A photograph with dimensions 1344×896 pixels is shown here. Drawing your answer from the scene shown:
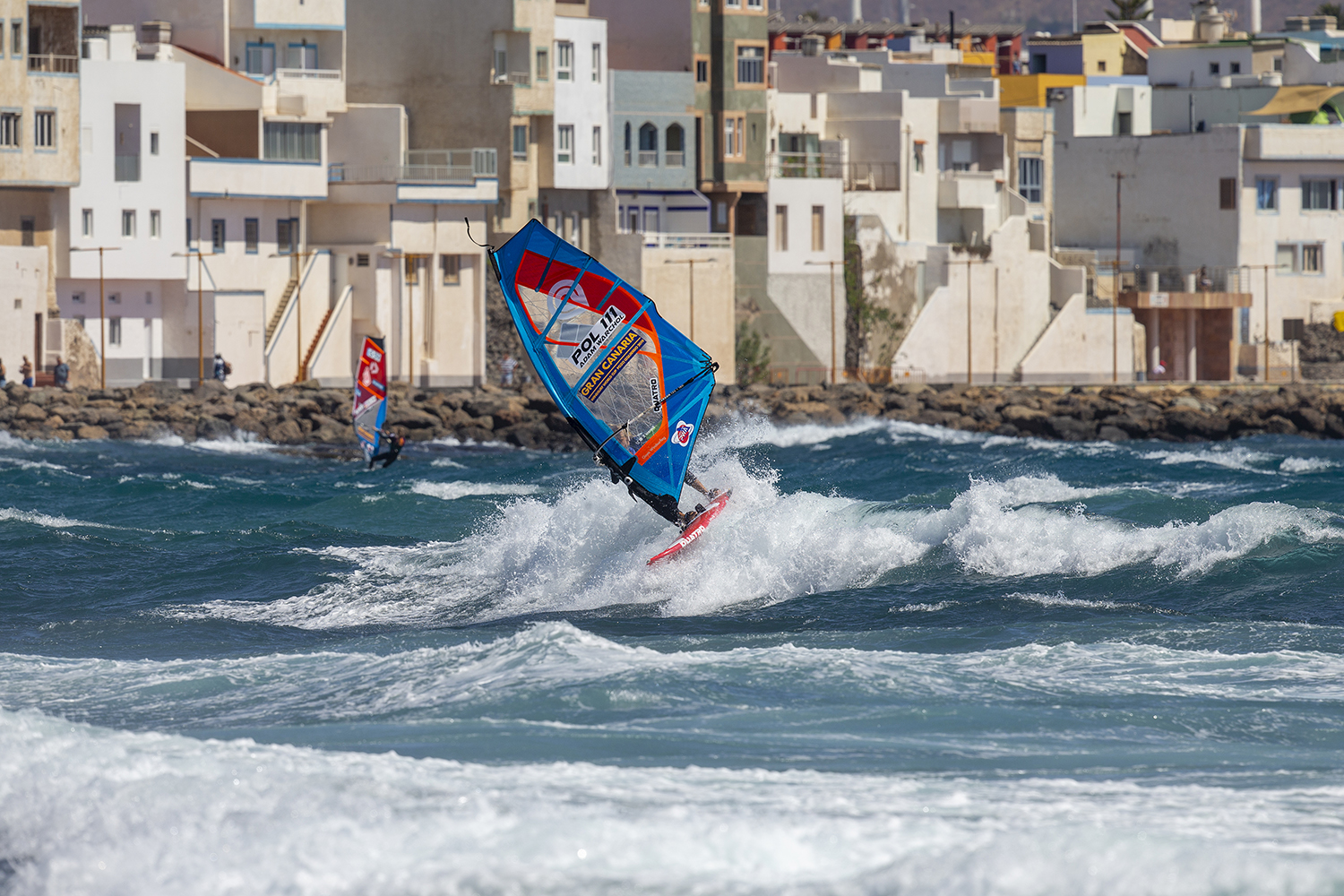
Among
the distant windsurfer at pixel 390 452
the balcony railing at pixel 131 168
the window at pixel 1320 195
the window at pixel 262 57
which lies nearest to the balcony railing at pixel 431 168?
the window at pixel 262 57

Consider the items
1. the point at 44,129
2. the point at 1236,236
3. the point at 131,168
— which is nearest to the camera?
the point at 44,129

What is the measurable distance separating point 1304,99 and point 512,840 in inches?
2877

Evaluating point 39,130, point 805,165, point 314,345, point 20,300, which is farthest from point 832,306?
point 20,300

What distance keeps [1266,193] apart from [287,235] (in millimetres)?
35804

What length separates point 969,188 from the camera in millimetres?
71250

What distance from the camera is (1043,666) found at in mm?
15742

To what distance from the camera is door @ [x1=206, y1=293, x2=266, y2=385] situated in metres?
56.5

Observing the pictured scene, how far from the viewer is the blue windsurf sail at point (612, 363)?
67.4ft

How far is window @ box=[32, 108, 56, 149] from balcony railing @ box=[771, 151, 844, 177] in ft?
75.7

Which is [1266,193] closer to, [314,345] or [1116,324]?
[1116,324]

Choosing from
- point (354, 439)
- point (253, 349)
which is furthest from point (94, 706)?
point (253, 349)

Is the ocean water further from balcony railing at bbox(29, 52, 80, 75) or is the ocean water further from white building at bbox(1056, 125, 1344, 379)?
white building at bbox(1056, 125, 1344, 379)

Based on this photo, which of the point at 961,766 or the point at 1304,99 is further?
the point at 1304,99

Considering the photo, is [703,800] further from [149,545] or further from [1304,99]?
[1304,99]
